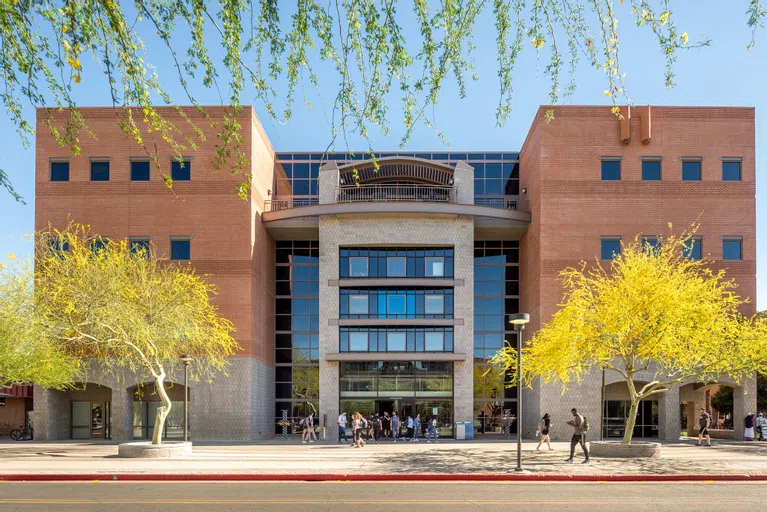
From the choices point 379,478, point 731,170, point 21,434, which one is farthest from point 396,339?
point 21,434

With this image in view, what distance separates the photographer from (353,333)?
138 ft

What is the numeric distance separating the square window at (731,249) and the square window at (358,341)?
20.2 metres

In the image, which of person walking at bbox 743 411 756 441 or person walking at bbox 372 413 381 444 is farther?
person walking at bbox 372 413 381 444

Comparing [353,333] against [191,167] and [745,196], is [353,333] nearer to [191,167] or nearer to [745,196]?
[191,167]

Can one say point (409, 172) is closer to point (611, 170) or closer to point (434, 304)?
point (434, 304)

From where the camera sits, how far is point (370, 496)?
15914mm

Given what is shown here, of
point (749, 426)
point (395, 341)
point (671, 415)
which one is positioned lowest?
point (749, 426)

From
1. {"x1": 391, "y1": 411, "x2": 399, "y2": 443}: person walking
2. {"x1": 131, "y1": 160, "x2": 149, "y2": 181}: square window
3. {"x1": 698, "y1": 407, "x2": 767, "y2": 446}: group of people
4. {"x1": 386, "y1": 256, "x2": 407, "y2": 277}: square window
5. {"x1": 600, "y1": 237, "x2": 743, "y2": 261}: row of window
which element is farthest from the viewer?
{"x1": 386, "y1": 256, "x2": 407, "y2": 277}: square window

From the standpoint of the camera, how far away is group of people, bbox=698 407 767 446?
1307 inches

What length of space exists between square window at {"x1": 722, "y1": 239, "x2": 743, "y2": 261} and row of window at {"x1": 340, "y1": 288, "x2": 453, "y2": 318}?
15.0 metres

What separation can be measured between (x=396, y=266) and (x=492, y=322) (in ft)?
24.9

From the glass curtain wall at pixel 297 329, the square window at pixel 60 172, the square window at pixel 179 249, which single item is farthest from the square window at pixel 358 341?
the square window at pixel 60 172

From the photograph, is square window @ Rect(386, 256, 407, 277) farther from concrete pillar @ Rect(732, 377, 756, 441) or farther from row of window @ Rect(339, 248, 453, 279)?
concrete pillar @ Rect(732, 377, 756, 441)

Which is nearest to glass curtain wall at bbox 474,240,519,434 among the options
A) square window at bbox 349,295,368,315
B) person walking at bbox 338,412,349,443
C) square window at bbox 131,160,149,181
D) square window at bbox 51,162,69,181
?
square window at bbox 349,295,368,315
